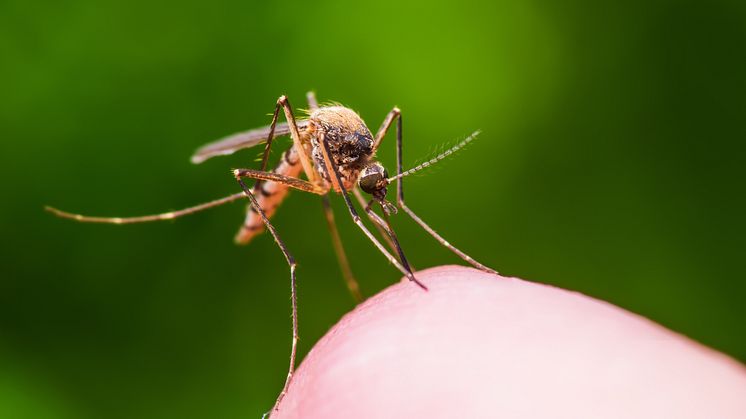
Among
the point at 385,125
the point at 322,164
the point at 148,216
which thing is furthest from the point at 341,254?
the point at 148,216

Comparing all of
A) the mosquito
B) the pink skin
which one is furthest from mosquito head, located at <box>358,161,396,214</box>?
the pink skin

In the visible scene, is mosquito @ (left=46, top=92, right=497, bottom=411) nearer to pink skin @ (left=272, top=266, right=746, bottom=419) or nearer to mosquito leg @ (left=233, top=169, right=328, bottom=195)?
mosquito leg @ (left=233, top=169, right=328, bottom=195)

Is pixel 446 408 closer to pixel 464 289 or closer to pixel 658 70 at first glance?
pixel 464 289

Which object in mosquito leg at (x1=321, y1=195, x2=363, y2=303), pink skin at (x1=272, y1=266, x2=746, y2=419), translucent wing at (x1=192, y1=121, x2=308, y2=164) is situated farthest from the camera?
mosquito leg at (x1=321, y1=195, x2=363, y2=303)

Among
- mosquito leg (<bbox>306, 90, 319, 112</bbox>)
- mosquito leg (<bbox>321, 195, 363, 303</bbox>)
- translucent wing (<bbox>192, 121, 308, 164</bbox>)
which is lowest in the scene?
mosquito leg (<bbox>321, 195, 363, 303</bbox>)

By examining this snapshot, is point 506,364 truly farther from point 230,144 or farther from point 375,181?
point 230,144

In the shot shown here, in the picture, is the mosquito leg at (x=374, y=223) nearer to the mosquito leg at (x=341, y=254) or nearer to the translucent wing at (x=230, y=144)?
the mosquito leg at (x=341, y=254)

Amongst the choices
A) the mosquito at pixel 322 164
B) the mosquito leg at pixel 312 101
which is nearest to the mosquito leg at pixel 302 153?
the mosquito at pixel 322 164
